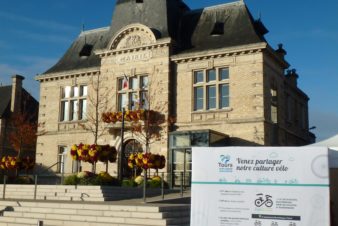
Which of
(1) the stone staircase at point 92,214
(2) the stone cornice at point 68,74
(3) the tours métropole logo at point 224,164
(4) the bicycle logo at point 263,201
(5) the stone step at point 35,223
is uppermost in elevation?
(2) the stone cornice at point 68,74

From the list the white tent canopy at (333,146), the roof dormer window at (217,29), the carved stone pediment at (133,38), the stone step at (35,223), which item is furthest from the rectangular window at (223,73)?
the stone step at (35,223)

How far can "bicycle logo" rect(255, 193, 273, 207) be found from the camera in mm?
5230

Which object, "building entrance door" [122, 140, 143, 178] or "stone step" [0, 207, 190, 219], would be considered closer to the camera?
"stone step" [0, 207, 190, 219]

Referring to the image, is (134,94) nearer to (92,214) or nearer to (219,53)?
(219,53)

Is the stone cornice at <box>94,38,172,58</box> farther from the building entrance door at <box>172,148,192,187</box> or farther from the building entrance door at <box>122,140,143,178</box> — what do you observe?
the building entrance door at <box>172,148,192,187</box>

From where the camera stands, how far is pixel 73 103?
33.1m

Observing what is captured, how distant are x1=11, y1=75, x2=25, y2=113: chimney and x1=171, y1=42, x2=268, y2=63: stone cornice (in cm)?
1943

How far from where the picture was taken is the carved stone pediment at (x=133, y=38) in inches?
1150

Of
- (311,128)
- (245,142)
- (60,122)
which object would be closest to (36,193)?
(245,142)

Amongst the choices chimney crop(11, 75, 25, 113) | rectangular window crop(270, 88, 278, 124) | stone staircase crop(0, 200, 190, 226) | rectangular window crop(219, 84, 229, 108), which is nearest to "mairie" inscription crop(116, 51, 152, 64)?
rectangular window crop(219, 84, 229, 108)

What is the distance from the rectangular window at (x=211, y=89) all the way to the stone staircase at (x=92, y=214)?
1411 centimetres

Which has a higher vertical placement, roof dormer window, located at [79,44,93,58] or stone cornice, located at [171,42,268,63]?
roof dormer window, located at [79,44,93,58]

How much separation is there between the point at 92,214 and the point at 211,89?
15.9 metres

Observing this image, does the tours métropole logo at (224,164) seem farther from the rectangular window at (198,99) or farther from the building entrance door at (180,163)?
the rectangular window at (198,99)
